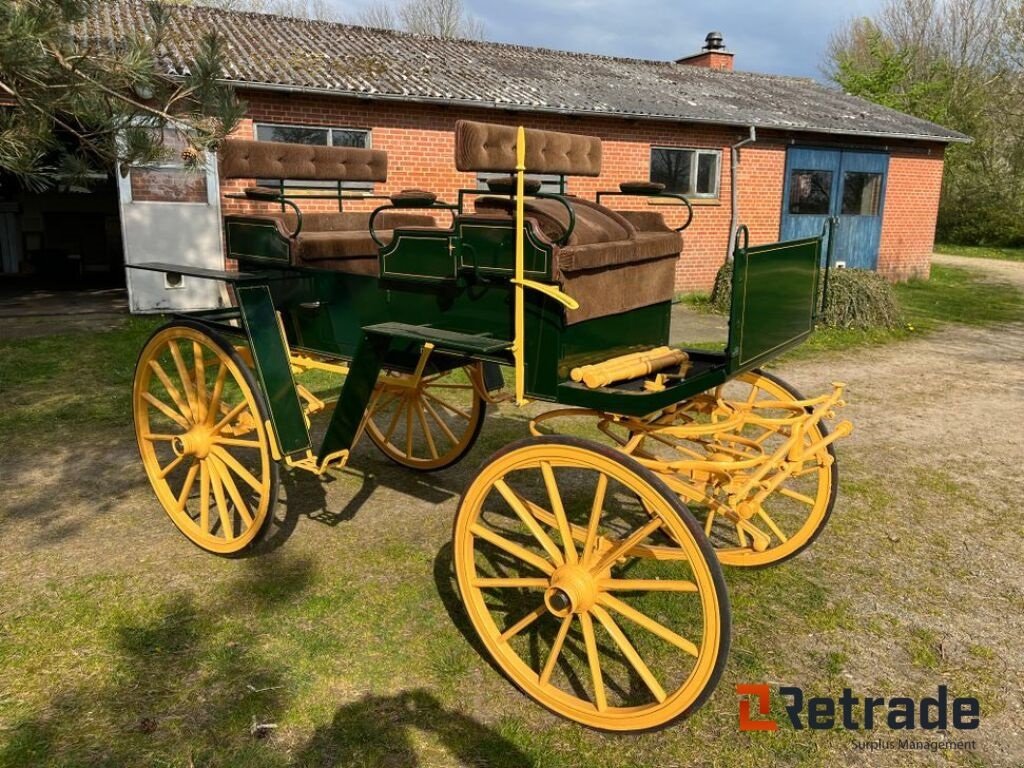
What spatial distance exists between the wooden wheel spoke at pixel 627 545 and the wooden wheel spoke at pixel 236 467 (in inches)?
67.2

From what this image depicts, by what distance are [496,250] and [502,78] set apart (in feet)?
35.2

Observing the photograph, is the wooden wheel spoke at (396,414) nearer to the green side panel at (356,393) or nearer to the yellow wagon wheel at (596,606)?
the green side panel at (356,393)

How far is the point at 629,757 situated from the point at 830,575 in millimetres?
1674

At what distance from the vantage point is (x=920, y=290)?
50.2 feet

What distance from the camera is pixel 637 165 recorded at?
42.4 ft

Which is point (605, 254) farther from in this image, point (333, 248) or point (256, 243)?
point (256, 243)

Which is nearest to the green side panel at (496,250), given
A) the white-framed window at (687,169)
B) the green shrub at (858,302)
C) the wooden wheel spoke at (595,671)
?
the wooden wheel spoke at (595,671)

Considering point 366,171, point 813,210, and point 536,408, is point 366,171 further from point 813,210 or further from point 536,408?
point 813,210

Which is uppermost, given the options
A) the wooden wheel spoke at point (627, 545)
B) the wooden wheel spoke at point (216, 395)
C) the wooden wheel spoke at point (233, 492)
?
the wooden wheel spoke at point (216, 395)

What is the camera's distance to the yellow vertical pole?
2812 mm

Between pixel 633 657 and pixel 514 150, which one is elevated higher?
pixel 514 150

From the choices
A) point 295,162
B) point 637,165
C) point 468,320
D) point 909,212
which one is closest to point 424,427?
point 295,162

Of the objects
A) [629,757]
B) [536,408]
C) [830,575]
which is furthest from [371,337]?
[536,408]

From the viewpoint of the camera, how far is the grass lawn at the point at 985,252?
2309 centimetres
